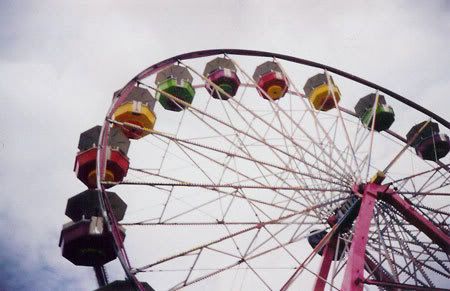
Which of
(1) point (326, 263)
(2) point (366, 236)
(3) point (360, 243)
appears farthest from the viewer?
(1) point (326, 263)

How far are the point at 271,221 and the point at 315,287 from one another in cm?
156

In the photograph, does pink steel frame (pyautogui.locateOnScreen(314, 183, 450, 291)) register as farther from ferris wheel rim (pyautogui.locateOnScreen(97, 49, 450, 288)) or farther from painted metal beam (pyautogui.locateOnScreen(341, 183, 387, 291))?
ferris wheel rim (pyautogui.locateOnScreen(97, 49, 450, 288))

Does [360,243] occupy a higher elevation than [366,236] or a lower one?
lower

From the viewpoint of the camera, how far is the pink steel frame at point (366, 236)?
6.09 m

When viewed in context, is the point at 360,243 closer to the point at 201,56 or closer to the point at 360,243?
the point at 360,243

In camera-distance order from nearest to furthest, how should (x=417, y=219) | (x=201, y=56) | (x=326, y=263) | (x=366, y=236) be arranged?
(x=366, y=236)
(x=417, y=219)
(x=326, y=263)
(x=201, y=56)

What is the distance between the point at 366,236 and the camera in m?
6.94

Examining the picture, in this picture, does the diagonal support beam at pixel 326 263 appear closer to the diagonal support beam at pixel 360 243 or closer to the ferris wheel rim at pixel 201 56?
the diagonal support beam at pixel 360 243

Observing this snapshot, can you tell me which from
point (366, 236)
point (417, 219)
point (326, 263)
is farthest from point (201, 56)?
point (417, 219)

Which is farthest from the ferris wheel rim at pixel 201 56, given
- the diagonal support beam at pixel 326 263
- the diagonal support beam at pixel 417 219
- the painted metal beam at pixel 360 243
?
the diagonal support beam at pixel 326 263

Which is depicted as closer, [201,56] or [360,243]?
[360,243]

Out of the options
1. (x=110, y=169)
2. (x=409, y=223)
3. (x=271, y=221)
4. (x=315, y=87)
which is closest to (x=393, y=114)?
(x=315, y=87)

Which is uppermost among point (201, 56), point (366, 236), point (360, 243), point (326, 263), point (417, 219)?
point (201, 56)

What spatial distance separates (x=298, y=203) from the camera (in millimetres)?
8914
